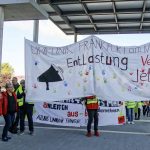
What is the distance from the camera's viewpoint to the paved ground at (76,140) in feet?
29.8

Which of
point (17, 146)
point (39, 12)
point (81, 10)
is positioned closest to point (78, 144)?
point (17, 146)

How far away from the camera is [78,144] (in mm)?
9500

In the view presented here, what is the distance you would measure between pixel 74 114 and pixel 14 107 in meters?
2.78

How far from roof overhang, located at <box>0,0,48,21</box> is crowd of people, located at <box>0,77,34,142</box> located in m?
3.61

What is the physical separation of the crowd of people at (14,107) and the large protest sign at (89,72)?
44 cm

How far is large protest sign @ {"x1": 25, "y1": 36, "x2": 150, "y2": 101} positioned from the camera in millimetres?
10578

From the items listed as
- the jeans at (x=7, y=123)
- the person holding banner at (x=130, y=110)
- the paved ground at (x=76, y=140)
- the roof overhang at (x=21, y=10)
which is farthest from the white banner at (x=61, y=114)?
the roof overhang at (x=21, y=10)

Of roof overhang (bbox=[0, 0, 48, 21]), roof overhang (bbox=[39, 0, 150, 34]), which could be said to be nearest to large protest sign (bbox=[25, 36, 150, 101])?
roof overhang (bbox=[0, 0, 48, 21])

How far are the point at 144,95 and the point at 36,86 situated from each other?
3.22m

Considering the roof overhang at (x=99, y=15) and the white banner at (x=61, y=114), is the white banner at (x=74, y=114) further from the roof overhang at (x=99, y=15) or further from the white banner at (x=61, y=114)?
the roof overhang at (x=99, y=15)

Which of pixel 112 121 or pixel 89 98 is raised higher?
pixel 89 98

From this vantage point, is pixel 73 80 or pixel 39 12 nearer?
pixel 73 80

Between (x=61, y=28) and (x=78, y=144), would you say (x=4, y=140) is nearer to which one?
(x=78, y=144)

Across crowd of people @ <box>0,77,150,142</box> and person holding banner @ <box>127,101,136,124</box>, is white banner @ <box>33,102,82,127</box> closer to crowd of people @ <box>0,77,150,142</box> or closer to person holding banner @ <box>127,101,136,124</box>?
crowd of people @ <box>0,77,150,142</box>
